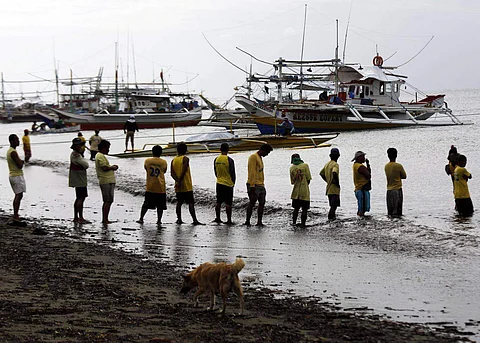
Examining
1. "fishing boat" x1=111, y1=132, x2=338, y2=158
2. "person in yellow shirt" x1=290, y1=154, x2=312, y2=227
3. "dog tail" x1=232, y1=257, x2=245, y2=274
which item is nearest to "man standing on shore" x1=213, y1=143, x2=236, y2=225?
"person in yellow shirt" x1=290, y1=154, x2=312, y2=227

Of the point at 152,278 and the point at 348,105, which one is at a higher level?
the point at 348,105

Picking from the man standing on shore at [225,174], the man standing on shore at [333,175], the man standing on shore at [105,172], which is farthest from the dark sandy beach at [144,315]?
the man standing on shore at [333,175]

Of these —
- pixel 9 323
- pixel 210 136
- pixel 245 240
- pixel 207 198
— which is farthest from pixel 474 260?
pixel 210 136

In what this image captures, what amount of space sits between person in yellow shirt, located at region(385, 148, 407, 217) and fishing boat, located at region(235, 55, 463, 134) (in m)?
34.4

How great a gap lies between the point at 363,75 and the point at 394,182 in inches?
1538

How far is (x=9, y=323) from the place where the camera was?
5551 mm

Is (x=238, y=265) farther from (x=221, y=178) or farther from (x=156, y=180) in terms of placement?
(x=221, y=178)

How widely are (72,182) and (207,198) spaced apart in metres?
5.19

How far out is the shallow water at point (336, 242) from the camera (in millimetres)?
7742

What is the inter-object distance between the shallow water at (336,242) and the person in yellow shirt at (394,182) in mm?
250

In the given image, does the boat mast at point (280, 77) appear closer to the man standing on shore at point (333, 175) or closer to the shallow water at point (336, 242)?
the shallow water at point (336, 242)

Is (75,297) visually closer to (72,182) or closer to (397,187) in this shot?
(72,182)

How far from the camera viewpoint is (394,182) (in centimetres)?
1319

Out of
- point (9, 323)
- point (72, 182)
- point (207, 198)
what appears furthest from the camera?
point (207, 198)
